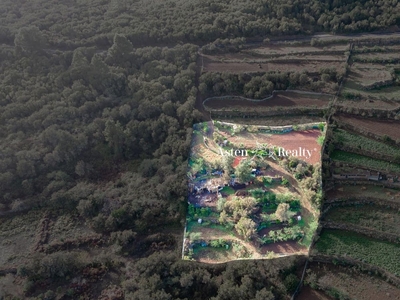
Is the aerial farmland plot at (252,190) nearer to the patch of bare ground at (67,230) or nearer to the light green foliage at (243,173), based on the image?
the light green foliage at (243,173)

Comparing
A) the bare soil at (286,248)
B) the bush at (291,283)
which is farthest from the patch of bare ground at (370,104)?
the bush at (291,283)

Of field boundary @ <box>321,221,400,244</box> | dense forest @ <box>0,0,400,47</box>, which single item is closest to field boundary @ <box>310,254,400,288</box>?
field boundary @ <box>321,221,400,244</box>

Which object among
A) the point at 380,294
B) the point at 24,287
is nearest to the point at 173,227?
the point at 24,287

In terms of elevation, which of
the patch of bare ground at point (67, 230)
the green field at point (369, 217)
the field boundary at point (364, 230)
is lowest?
the patch of bare ground at point (67, 230)

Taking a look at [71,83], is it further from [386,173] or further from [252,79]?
[386,173]

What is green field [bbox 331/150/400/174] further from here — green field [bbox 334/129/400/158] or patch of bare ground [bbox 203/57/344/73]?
patch of bare ground [bbox 203/57/344/73]

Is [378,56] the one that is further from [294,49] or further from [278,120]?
[278,120]
